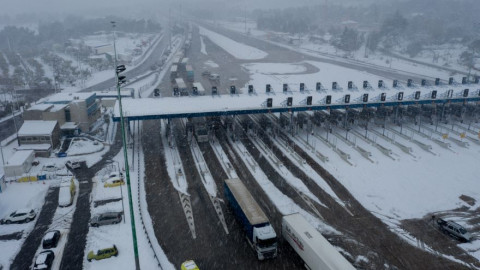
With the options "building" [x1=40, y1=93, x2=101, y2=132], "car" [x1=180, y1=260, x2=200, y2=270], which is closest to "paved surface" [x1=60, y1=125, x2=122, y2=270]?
"car" [x1=180, y1=260, x2=200, y2=270]

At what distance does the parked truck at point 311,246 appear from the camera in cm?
1961

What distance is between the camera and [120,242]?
24.7 metres

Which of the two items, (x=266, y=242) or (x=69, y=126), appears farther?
(x=69, y=126)

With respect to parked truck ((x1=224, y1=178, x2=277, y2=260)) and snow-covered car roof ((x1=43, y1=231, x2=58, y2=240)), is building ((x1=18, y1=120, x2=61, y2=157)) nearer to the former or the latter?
snow-covered car roof ((x1=43, y1=231, x2=58, y2=240))

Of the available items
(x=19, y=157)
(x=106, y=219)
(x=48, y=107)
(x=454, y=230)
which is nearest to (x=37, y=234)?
(x=106, y=219)

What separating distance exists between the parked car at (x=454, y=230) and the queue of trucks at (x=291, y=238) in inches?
428

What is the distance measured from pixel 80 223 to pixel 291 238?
51.0 ft

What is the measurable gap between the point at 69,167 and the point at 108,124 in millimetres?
14293

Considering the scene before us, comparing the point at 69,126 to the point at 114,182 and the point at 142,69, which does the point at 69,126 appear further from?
the point at 142,69

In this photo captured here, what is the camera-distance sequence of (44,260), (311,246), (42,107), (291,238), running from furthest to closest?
(42,107) < (291,238) < (44,260) < (311,246)

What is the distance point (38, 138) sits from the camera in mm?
39719

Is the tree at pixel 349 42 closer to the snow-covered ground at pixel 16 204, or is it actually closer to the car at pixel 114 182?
the car at pixel 114 182

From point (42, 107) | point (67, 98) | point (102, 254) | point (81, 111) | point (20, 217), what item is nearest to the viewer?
point (102, 254)

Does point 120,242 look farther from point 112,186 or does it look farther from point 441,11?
point 441,11
